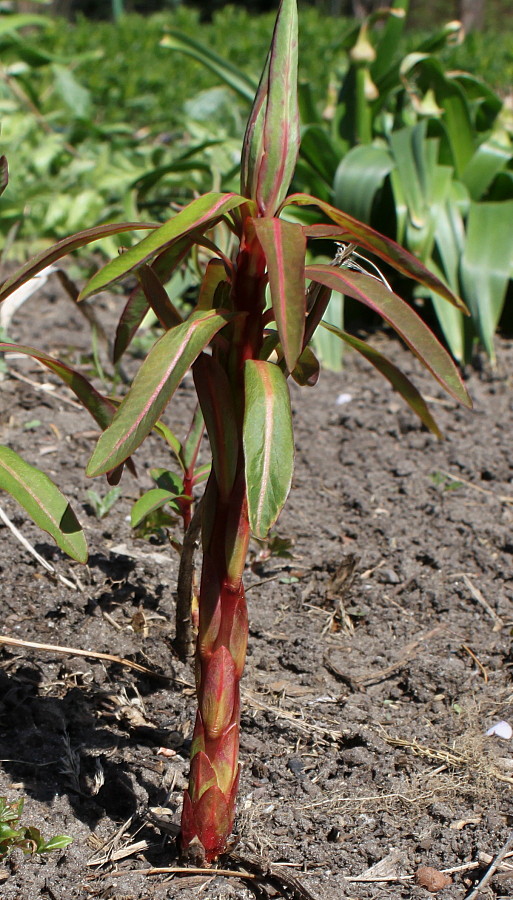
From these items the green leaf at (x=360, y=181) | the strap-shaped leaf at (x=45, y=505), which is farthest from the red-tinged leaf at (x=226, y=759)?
the green leaf at (x=360, y=181)

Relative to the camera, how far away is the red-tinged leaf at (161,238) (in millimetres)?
1012

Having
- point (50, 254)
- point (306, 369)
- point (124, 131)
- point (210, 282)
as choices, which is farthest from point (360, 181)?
point (50, 254)

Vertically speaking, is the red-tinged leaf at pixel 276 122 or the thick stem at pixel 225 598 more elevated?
the red-tinged leaf at pixel 276 122

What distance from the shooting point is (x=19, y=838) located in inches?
51.9

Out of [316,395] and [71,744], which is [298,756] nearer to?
[71,744]

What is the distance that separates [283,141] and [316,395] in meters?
1.94

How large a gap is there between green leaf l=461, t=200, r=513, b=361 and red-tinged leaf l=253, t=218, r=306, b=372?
2.17 m

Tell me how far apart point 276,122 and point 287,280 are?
240 mm

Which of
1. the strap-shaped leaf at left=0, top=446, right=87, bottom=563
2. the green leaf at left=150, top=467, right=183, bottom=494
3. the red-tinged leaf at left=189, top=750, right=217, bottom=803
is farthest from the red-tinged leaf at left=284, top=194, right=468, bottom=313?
the red-tinged leaf at left=189, top=750, right=217, bottom=803

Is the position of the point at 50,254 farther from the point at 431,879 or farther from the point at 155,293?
the point at 431,879

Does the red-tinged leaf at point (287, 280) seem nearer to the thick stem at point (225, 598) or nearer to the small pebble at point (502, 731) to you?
the thick stem at point (225, 598)

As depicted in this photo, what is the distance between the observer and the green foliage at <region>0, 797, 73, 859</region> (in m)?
1.24

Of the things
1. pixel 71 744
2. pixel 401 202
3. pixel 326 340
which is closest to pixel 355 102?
pixel 401 202

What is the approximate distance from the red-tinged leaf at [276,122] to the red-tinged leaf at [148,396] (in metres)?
0.21
